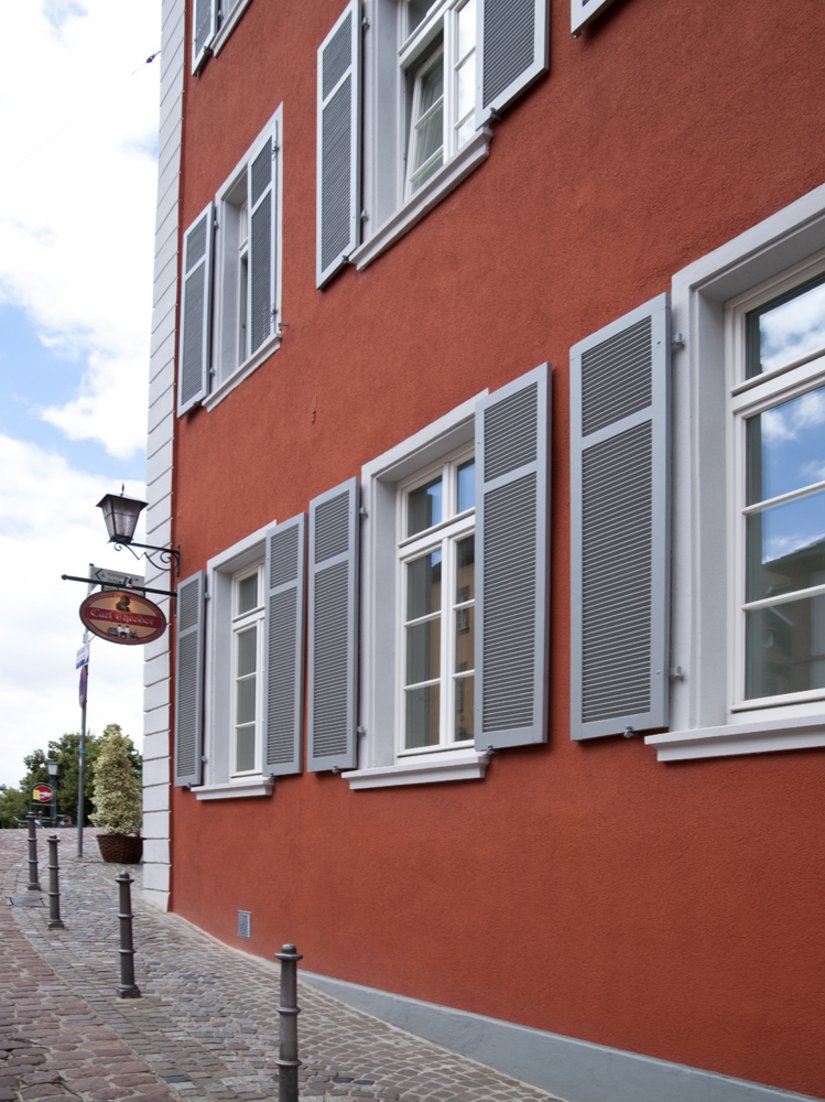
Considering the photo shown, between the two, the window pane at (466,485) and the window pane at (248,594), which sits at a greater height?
the window pane at (466,485)

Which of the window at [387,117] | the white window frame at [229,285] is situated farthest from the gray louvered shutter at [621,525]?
the white window frame at [229,285]

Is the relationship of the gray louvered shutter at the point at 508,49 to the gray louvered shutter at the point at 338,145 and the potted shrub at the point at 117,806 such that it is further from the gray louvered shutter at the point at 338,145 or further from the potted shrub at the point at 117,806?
the potted shrub at the point at 117,806

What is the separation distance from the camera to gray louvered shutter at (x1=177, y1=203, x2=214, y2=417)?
12203 millimetres

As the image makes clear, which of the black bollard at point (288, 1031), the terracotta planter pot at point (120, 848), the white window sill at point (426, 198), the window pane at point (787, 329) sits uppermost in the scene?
the white window sill at point (426, 198)

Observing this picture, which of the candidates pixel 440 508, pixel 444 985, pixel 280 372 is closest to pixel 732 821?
pixel 444 985

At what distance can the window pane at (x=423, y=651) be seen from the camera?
7.84 meters

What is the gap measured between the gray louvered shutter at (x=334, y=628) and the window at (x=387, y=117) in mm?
1686

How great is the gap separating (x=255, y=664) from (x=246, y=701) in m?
0.33

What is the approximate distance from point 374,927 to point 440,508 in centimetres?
248

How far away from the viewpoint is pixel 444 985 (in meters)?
7.07

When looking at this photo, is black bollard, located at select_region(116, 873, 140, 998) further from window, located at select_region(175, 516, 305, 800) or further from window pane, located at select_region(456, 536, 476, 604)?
window pane, located at select_region(456, 536, 476, 604)

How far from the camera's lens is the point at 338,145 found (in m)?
9.35

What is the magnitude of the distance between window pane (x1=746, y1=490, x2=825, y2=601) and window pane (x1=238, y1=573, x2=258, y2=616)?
6.43m

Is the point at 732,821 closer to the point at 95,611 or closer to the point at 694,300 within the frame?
the point at 694,300
